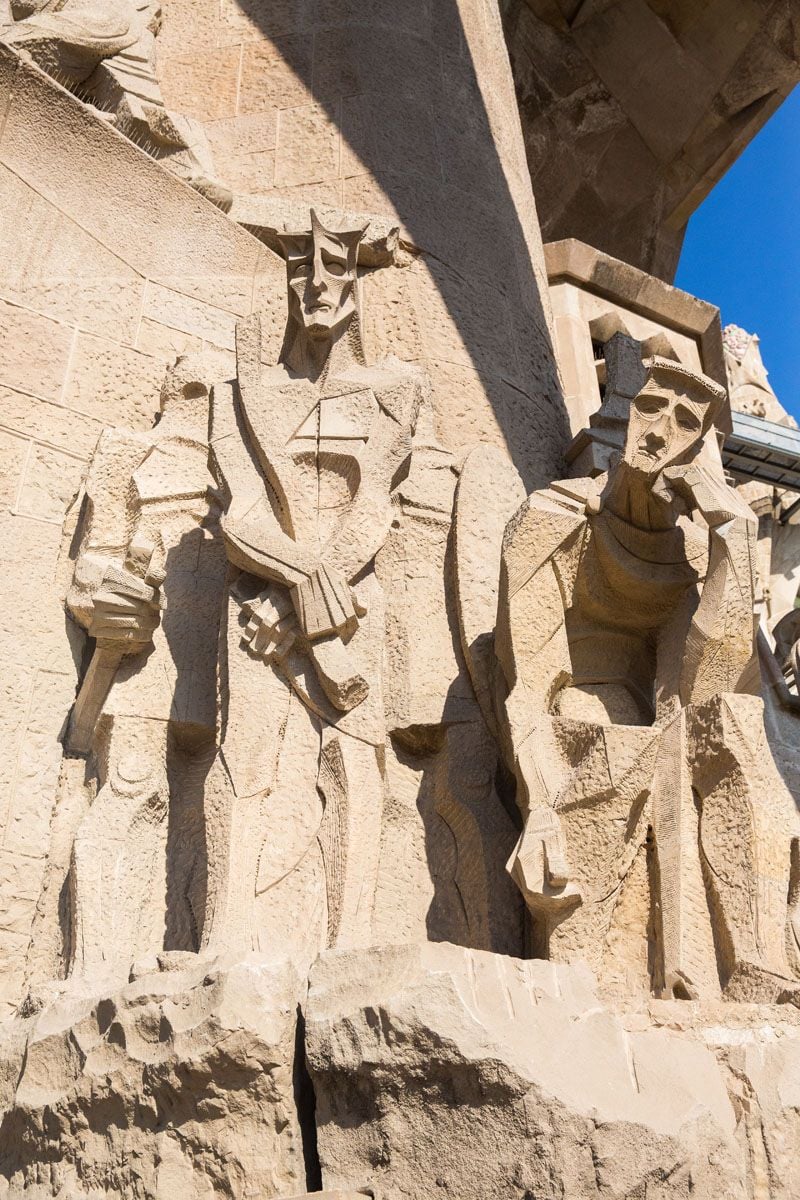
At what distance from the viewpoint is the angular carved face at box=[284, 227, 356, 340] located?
5.24m

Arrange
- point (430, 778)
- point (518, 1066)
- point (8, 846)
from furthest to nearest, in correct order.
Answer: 1. point (430, 778)
2. point (8, 846)
3. point (518, 1066)

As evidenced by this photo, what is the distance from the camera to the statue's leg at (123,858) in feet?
14.7

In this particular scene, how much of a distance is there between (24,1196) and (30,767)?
5.16 ft

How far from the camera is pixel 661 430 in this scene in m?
4.77

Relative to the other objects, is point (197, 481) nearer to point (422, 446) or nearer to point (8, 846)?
point (422, 446)

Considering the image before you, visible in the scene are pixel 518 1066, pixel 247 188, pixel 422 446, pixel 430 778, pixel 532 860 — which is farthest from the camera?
pixel 247 188

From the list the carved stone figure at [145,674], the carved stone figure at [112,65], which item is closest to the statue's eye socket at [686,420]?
the carved stone figure at [145,674]

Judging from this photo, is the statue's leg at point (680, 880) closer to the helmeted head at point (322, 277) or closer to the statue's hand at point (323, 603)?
the statue's hand at point (323, 603)

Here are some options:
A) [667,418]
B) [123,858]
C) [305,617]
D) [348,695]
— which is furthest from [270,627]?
[667,418]

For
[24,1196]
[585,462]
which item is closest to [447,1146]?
[24,1196]

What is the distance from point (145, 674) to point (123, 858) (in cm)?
68

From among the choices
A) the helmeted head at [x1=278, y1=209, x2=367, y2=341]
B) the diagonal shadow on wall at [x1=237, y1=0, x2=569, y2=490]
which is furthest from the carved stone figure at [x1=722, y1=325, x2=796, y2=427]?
the helmeted head at [x1=278, y1=209, x2=367, y2=341]

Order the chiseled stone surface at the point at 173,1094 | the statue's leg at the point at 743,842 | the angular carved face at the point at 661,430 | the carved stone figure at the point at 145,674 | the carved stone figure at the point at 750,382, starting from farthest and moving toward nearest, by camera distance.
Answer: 1. the carved stone figure at the point at 750,382
2. the angular carved face at the point at 661,430
3. the carved stone figure at the point at 145,674
4. the statue's leg at the point at 743,842
5. the chiseled stone surface at the point at 173,1094

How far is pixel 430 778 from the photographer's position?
16.9ft
